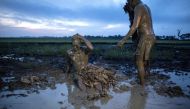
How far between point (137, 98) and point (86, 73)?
5.28 feet

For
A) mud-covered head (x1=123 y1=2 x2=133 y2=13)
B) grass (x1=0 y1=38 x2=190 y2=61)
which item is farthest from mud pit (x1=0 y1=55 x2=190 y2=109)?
grass (x1=0 y1=38 x2=190 y2=61)

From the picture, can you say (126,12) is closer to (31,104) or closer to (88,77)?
(88,77)

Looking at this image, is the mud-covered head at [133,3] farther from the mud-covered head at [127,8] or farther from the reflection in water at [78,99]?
the reflection in water at [78,99]

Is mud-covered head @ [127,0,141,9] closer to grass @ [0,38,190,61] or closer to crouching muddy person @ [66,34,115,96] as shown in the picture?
crouching muddy person @ [66,34,115,96]

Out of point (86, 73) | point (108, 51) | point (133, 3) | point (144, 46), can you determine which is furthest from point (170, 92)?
point (108, 51)

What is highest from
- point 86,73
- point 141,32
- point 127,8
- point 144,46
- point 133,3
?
point 133,3

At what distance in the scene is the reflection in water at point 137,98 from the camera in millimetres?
5580

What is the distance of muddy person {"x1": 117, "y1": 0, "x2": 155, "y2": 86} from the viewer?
6941 millimetres

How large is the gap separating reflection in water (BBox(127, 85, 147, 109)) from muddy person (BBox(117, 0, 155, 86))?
0.43 meters

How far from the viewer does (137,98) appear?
20.1 ft

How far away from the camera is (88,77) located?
273 inches

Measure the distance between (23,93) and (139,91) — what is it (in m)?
2.82

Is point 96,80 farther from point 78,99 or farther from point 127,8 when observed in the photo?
point 127,8

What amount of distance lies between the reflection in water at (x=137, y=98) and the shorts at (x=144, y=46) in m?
0.80
